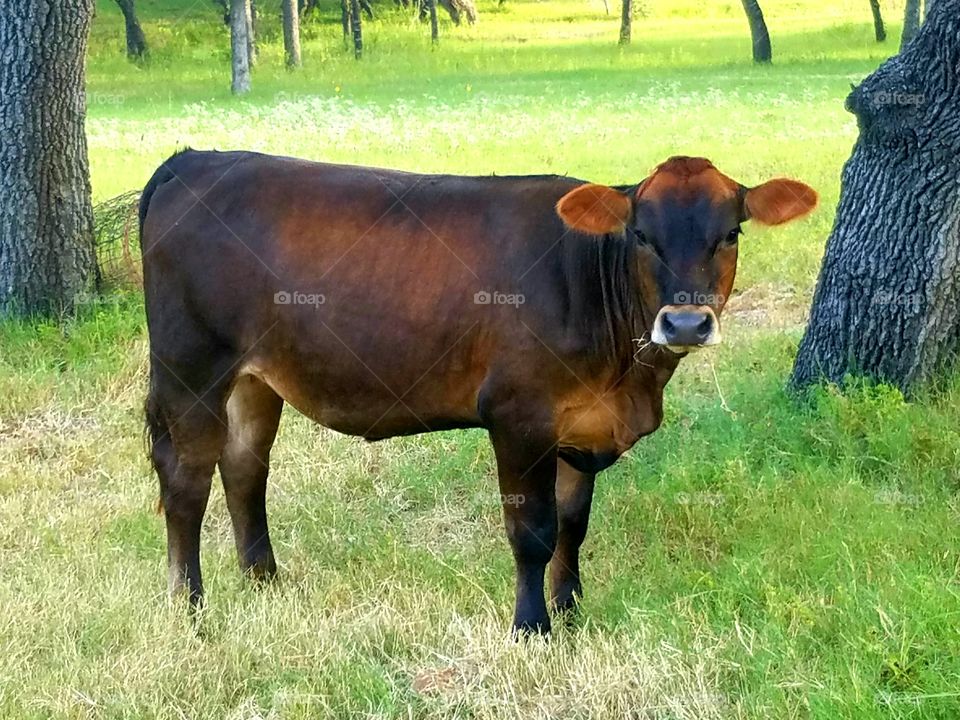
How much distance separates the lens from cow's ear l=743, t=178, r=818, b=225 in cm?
445

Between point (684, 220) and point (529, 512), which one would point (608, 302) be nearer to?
point (684, 220)

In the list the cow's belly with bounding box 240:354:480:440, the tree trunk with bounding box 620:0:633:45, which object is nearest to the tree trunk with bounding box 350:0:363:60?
the tree trunk with bounding box 620:0:633:45

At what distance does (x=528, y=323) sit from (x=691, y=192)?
78 cm

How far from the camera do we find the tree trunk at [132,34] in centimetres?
3969

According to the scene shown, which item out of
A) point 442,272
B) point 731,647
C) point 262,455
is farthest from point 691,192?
point 262,455

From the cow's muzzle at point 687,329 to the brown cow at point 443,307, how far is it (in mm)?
21

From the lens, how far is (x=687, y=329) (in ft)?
13.3

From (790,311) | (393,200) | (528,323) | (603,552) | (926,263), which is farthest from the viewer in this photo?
(790,311)

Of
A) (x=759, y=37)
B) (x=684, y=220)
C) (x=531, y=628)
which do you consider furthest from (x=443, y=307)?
(x=759, y=37)

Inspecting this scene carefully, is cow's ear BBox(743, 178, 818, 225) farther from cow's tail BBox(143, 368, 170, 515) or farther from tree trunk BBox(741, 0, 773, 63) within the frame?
tree trunk BBox(741, 0, 773, 63)

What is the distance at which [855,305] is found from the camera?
6.58 meters

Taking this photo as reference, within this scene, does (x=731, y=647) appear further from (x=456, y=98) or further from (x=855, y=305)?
(x=456, y=98)

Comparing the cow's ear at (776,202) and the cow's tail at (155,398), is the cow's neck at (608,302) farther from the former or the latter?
the cow's tail at (155,398)

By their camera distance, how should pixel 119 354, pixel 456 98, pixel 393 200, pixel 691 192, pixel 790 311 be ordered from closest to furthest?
pixel 691 192 < pixel 393 200 < pixel 119 354 < pixel 790 311 < pixel 456 98
